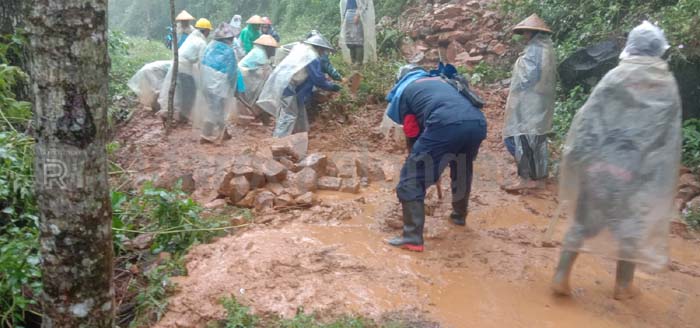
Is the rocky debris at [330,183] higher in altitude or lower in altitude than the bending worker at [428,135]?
lower

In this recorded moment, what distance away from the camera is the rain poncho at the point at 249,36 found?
9.41m

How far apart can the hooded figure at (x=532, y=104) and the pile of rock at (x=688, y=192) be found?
3.83ft

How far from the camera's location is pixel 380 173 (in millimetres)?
5742

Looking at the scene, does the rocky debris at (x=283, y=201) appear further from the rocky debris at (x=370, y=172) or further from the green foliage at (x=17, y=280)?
the green foliage at (x=17, y=280)

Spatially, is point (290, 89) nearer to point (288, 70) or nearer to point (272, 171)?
point (288, 70)

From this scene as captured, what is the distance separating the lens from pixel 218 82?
22.9 feet

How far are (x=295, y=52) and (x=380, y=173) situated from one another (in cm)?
208

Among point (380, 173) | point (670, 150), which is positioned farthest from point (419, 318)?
point (380, 173)

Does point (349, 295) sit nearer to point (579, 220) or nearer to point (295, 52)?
point (579, 220)

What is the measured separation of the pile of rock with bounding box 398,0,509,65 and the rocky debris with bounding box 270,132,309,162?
373cm

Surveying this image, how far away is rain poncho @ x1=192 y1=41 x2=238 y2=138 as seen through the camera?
693 centimetres

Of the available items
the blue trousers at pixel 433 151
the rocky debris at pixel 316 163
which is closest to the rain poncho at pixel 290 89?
the rocky debris at pixel 316 163

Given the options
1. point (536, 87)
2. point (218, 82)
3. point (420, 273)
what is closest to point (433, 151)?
point (420, 273)

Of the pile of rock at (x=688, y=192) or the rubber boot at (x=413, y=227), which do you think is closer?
the rubber boot at (x=413, y=227)
